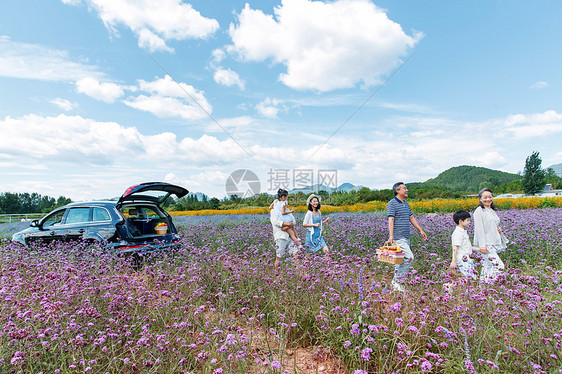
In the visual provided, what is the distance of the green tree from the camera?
2467 inches

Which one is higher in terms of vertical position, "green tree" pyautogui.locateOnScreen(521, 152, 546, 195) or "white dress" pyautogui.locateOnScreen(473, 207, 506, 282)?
"green tree" pyautogui.locateOnScreen(521, 152, 546, 195)

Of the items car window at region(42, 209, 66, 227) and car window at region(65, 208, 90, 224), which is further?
car window at region(42, 209, 66, 227)

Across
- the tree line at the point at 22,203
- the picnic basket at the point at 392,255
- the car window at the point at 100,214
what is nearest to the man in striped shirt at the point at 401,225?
the picnic basket at the point at 392,255

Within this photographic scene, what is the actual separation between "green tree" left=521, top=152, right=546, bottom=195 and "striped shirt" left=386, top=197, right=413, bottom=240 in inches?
2814

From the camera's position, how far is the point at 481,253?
548 cm

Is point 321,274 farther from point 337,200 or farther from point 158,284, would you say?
point 337,200

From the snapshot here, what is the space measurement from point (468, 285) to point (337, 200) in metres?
23.6

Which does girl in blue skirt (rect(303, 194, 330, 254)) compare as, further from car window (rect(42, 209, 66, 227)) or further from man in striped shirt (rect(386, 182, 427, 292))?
car window (rect(42, 209, 66, 227))

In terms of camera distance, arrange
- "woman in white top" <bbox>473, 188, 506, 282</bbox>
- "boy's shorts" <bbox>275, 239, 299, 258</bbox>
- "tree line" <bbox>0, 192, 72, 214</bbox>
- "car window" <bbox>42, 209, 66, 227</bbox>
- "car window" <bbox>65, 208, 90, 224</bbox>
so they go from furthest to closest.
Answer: "tree line" <bbox>0, 192, 72, 214</bbox> < "car window" <bbox>42, 209, 66, 227</bbox> < "car window" <bbox>65, 208, 90, 224</bbox> < "boy's shorts" <bbox>275, 239, 299, 258</bbox> < "woman in white top" <bbox>473, 188, 506, 282</bbox>

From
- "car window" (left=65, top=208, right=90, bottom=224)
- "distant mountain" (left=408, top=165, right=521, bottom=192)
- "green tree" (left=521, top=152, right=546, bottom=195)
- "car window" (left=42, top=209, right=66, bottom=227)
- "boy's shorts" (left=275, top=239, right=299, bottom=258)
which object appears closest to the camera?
"boy's shorts" (left=275, top=239, right=299, bottom=258)

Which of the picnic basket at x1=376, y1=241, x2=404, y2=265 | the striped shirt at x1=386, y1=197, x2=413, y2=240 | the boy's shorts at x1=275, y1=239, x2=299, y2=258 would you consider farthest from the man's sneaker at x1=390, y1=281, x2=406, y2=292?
the boy's shorts at x1=275, y1=239, x2=299, y2=258

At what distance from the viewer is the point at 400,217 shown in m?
5.84

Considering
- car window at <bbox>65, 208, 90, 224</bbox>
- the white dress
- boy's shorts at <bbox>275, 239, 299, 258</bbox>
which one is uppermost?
car window at <bbox>65, 208, 90, 224</bbox>

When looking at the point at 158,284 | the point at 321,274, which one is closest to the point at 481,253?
the point at 321,274
